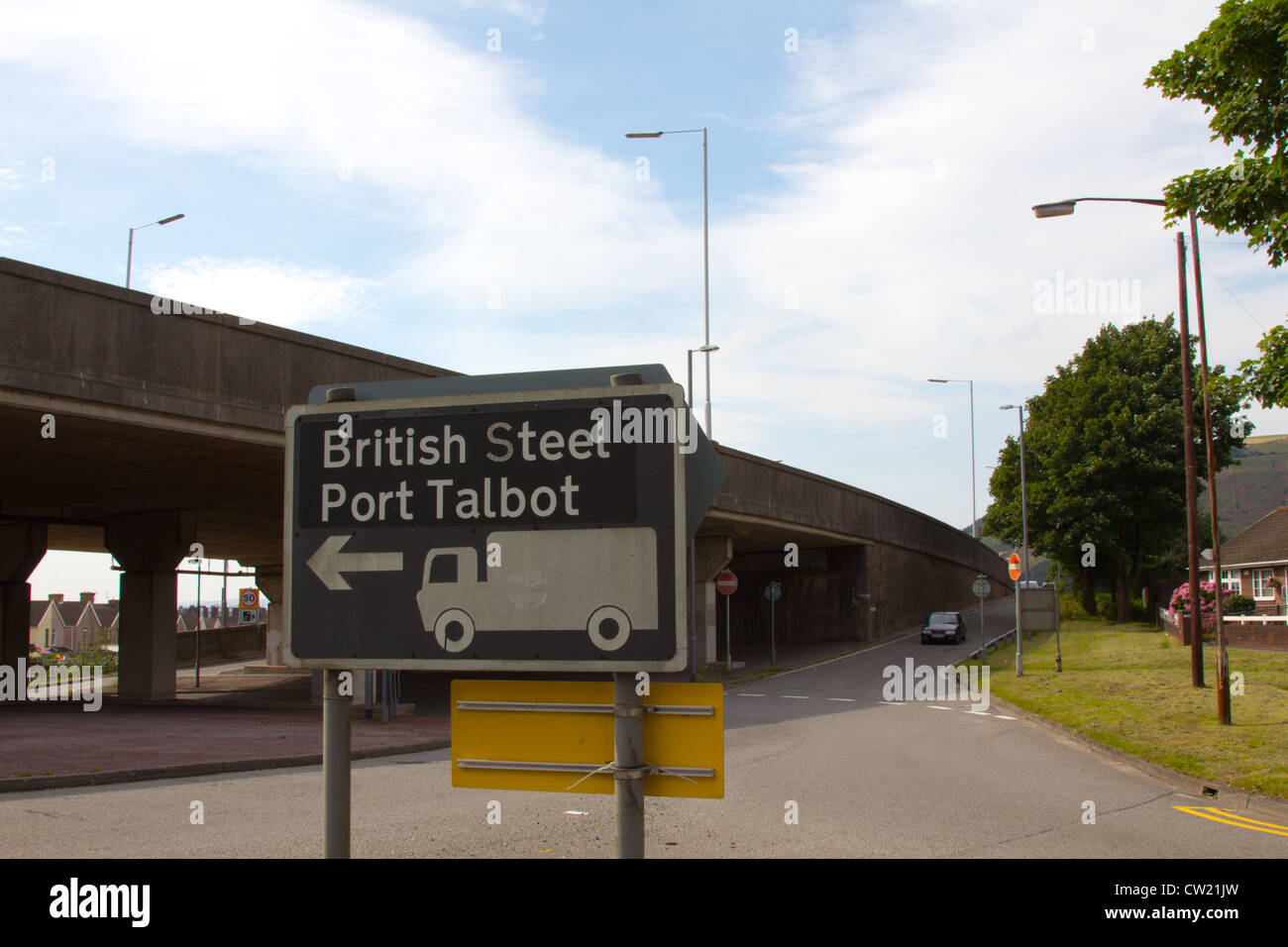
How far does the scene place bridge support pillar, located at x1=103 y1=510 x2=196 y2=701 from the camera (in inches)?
1126

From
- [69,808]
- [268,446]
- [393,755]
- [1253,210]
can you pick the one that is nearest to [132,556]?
[268,446]

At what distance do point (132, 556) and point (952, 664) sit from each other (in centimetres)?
2657

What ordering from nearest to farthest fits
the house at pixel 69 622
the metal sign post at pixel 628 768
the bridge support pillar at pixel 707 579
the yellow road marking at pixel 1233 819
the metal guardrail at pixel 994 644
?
1. the metal sign post at pixel 628 768
2. the yellow road marking at pixel 1233 819
3. the bridge support pillar at pixel 707 579
4. the metal guardrail at pixel 994 644
5. the house at pixel 69 622

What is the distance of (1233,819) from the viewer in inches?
394

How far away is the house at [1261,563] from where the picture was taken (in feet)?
153

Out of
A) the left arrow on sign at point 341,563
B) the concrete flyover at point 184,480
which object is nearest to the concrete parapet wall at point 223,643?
the concrete flyover at point 184,480

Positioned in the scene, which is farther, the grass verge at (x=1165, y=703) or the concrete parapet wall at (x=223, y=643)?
the concrete parapet wall at (x=223, y=643)

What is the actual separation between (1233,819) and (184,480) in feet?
72.1

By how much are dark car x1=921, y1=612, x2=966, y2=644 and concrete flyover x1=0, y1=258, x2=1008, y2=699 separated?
2.99 meters

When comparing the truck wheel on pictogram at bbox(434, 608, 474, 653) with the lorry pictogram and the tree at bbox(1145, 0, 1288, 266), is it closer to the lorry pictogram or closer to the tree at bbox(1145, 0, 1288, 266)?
the lorry pictogram

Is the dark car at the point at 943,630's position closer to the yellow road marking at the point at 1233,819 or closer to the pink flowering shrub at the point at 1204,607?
the pink flowering shrub at the point at 1204,607

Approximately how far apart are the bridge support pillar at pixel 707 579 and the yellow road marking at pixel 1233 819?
26.7 metres

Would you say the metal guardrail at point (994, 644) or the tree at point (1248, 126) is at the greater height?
the tree at point (1248, 126)
